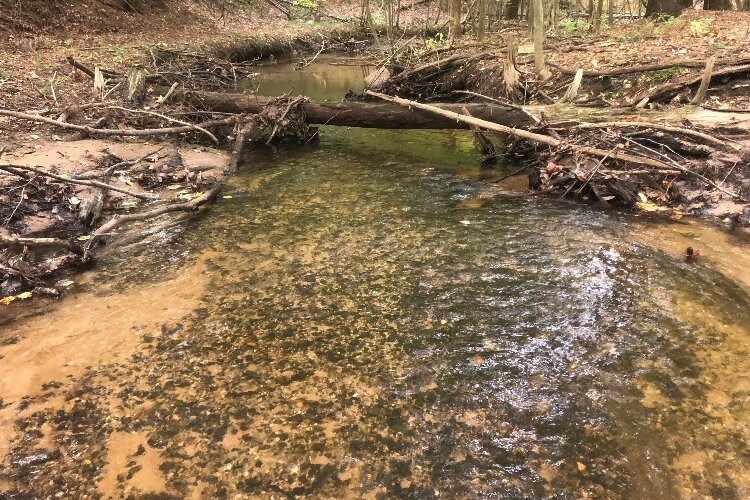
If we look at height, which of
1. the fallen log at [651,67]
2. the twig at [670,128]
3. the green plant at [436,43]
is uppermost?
the green plant at [436,43]

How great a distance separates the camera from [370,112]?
8.91 metres

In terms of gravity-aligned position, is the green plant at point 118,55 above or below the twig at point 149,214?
above

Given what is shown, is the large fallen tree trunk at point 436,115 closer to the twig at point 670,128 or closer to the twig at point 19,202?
the twig at point 670,128

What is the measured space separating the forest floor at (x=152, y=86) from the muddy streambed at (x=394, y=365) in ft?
3.96

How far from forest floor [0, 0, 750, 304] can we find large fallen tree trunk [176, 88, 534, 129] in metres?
0.95

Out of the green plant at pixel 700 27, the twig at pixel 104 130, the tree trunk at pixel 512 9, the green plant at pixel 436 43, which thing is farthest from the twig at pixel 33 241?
the tree trunk at pixel 512 9

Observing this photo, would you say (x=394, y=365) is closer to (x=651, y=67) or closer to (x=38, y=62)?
(x=651, y=67)

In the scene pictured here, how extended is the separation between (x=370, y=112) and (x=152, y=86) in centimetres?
518

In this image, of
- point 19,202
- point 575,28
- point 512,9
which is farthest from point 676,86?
point 512,9

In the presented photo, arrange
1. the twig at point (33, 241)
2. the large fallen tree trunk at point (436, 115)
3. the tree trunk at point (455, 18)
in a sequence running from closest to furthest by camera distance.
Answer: the twig at point (33, 241)
the large fallen tree trunk at point (436, 115)
the tree trunk at point (455, 18)

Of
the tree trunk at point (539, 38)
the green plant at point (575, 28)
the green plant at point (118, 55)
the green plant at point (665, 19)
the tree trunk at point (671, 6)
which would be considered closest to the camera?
the tree trunk at point (539, 38)

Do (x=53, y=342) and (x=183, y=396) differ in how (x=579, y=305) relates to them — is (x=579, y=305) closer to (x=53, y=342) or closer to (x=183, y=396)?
(x=183, y=396)

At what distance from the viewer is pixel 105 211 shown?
616 cm

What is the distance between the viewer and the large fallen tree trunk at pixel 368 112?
815 cm
